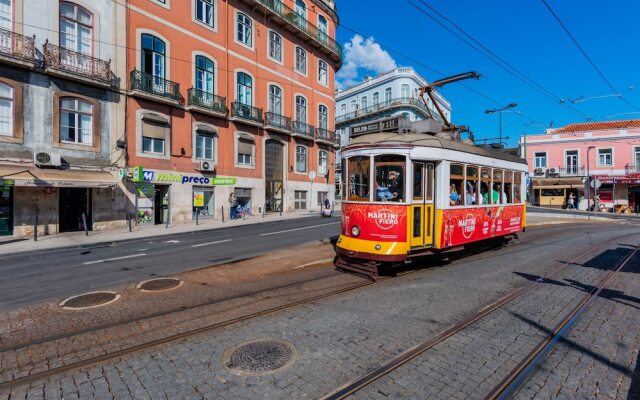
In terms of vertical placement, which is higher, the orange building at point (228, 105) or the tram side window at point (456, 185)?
the orange building at point (228, 105)

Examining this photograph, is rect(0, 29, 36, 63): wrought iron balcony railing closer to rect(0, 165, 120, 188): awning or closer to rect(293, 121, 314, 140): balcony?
rect(0, 165, 120, 188): awning

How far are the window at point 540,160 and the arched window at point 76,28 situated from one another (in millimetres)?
47877

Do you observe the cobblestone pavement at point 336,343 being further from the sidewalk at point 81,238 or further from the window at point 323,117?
the window at point 323,117

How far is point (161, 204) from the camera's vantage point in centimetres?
2142

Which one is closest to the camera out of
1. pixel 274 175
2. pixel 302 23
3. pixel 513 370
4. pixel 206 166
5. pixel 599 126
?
pixel 513 370

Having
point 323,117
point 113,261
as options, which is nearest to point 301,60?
point 323,117

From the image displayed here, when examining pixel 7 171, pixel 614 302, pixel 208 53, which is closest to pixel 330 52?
pixel 208 53

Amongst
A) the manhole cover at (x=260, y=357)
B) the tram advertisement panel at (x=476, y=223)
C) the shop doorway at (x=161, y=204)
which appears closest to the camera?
the manhole cover at (x=260, y=357)

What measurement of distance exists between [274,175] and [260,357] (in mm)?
25698

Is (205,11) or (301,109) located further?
(301,109)

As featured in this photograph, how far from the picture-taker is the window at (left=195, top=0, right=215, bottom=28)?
2355 centimetres

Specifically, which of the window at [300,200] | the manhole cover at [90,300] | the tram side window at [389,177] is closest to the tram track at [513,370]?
the tram side window at [389,177]

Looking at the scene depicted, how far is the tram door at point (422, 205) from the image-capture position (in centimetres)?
791

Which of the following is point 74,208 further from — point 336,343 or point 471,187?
point 471,187
